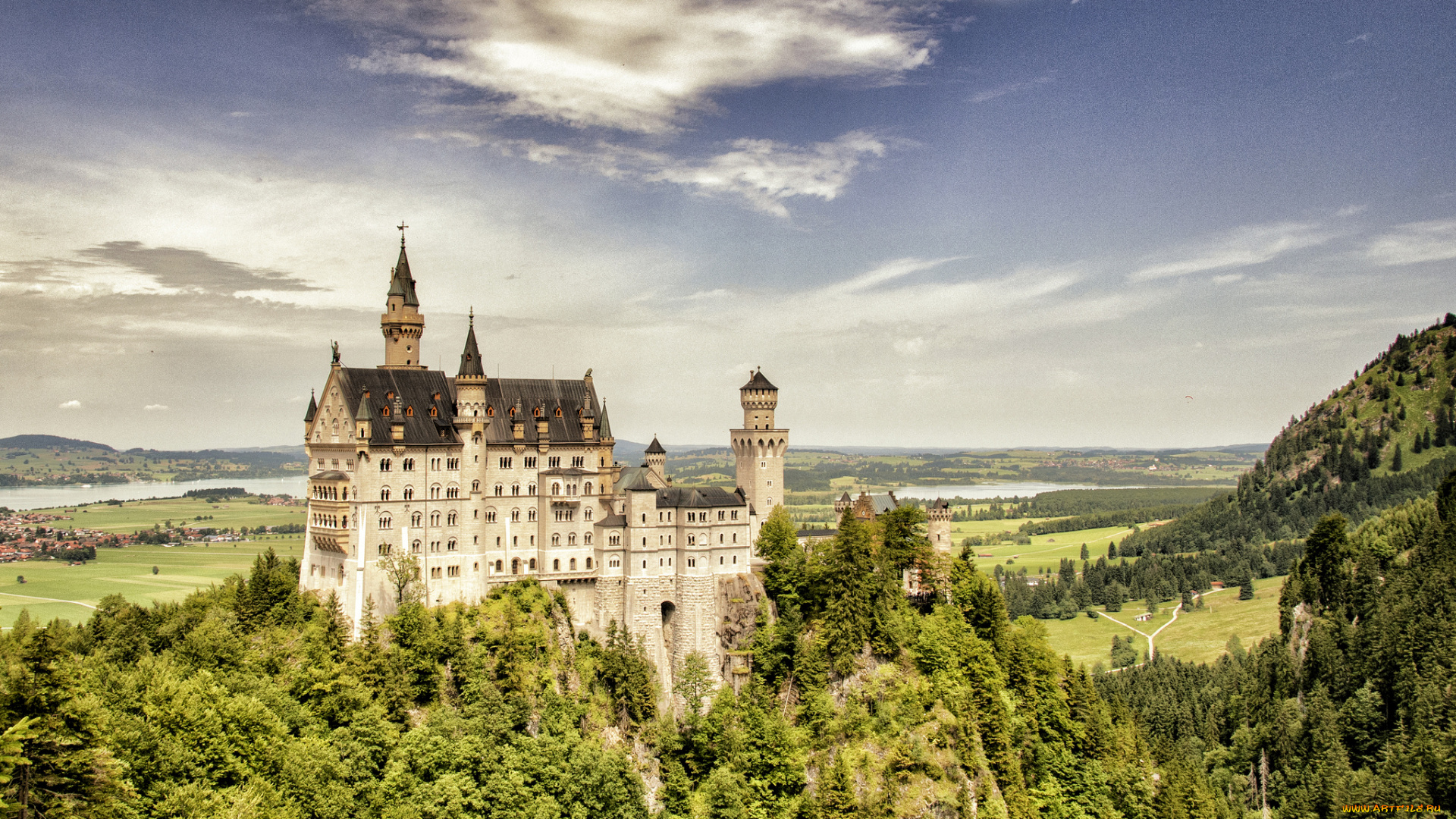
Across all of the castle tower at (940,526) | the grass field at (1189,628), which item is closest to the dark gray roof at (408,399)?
the castle tower at (940,526)

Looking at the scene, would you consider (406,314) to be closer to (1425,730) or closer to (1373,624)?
(1425,730)

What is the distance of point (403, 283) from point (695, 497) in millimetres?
29886

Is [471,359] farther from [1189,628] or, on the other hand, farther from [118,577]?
[1189,628]

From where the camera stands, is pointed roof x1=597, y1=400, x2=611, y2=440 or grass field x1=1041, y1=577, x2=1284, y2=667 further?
grass field x1=1041, y1=577, x2=1284, y2=667

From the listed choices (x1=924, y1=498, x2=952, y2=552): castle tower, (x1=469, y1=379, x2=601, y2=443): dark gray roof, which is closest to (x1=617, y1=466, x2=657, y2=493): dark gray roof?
(x1=469, y1=379, x2=601, y2=443): dark gray roof

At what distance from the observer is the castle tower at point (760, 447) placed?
290 ft

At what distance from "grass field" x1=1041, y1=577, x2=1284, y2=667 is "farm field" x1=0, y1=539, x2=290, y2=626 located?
446ft

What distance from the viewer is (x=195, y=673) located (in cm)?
6266

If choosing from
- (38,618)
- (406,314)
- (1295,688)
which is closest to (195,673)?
(406,314)

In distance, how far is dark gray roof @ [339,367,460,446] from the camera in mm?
72750

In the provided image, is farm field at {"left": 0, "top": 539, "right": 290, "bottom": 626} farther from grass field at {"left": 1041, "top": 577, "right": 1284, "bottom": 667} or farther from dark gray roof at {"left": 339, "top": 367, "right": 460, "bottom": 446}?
grass field at {"left": 1041, "top": 577, "right": 1284, "bottom": 667}

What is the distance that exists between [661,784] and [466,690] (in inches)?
650

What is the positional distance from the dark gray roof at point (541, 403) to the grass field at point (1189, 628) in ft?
335

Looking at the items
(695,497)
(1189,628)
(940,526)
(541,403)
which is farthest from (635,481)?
(1189,628)
